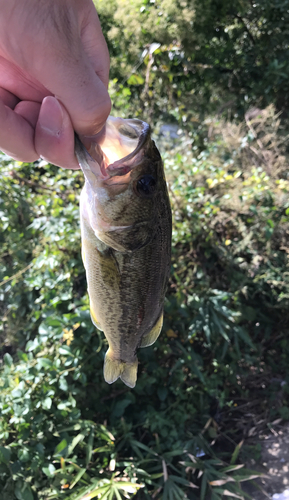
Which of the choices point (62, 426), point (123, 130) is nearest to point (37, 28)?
point (123, 130)

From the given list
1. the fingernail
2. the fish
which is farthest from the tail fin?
the fingernail

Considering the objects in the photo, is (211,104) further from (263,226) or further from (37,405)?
(37,405)

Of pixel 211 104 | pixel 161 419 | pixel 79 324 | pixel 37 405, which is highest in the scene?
pixel 211 104

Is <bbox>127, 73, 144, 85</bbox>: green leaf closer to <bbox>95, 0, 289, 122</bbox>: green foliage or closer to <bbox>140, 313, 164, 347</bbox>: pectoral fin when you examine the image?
<bbox>95, 0, 289, 122</bbox>: green foliage

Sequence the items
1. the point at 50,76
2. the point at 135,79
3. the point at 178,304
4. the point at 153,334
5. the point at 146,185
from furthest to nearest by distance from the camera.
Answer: the point at 135,79 < the point at 178,304 < the point at 153,334 < the point at 146,185 < the point at 50,76

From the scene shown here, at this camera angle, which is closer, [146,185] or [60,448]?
[146,185]

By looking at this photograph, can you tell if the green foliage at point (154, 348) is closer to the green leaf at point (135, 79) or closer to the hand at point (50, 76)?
the green leaf at point (135, 79)

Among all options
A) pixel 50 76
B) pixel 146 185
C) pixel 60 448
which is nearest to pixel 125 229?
pixel 146 185

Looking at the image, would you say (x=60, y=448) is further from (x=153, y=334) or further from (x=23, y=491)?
(x=153, y=334)
